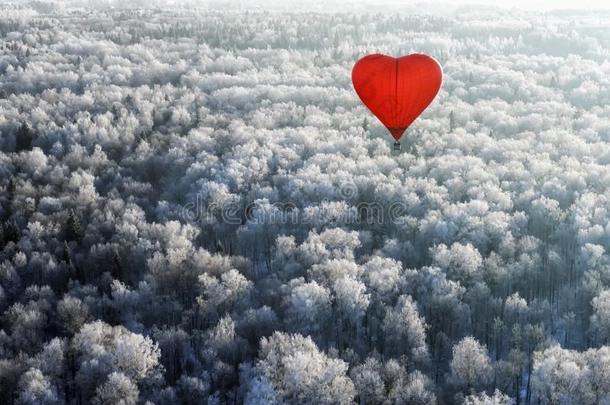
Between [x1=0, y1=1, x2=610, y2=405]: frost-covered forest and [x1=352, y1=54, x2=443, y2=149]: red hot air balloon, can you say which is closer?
[x1=352, y1=54, x2=443, y2=149]: red hot air balloon

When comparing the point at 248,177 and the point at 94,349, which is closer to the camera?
the point at 94,349

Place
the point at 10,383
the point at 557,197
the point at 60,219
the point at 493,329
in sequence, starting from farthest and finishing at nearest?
the point at 557,197, the point at 60,219, the point at 493,329, the point at 10,383

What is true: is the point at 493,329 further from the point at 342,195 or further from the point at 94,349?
the point at 94,349

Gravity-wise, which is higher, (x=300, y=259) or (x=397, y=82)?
(x=397, y=82)

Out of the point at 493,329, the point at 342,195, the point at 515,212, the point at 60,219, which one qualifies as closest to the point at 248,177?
the point at 342,195

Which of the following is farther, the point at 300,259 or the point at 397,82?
the point at 300,259
